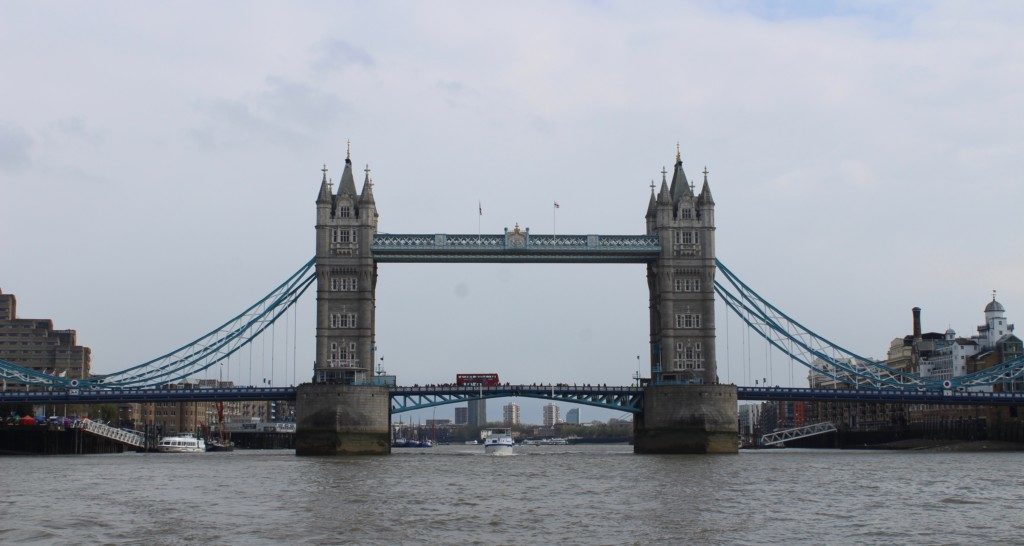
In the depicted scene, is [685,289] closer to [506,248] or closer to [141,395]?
[506,248]

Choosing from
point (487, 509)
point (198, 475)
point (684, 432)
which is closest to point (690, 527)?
point (487, 509)

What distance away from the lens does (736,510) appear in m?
50.2

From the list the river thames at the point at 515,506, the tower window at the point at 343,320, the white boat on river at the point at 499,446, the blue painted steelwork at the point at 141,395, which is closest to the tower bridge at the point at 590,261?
the tower window at the point at 343,320

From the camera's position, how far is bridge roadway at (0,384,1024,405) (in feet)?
376

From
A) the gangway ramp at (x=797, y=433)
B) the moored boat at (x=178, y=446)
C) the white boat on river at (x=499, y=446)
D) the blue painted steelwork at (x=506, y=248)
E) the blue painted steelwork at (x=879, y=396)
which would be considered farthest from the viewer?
the gangway ramp at (x=797, y=433)

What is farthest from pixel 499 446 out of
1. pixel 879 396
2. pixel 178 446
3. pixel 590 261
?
pixel 879 396

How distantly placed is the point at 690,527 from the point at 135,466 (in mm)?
57494

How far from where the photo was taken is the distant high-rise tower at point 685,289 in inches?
4574

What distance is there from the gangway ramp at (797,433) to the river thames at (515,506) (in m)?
104

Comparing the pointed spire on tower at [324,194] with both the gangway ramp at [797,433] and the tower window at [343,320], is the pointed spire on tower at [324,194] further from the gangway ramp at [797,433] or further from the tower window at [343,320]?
the gangway ramp at [797,433]

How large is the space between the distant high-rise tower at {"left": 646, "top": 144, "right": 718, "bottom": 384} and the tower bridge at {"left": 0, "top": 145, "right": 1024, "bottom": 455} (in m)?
0.09

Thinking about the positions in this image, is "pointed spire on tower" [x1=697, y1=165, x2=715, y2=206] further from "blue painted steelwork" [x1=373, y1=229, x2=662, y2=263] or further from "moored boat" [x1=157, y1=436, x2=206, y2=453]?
"moored boat" [x1=157, y1=436, x2=206, y2=453]

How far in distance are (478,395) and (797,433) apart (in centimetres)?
9463

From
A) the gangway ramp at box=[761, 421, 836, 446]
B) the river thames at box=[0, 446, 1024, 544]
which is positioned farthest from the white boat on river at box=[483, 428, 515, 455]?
the river thames at box=[0, 446, 1024, 544]
